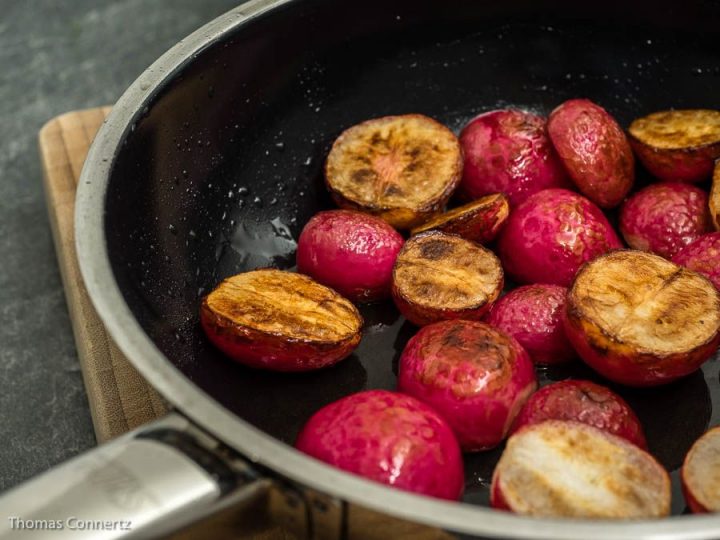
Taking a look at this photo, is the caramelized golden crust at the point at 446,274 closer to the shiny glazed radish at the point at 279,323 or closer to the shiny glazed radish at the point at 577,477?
the shiny glazed radish at the point at 279,323

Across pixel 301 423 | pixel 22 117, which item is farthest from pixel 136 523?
pixel 22 117

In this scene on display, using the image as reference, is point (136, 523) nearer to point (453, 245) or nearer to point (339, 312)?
point (339, 312)

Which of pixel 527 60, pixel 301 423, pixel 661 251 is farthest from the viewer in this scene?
pixel 527 60

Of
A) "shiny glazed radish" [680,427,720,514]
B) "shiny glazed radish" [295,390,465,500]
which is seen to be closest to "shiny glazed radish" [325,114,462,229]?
"shiny glazed radish" [295,390,465,500]

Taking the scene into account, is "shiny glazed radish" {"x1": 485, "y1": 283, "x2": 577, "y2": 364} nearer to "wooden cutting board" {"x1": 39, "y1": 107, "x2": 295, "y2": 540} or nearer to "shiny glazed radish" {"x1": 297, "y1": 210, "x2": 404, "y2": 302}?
"shiny glazed radish" {"x1": 297, "y1": 210, "x2": 404, "y2": 302}

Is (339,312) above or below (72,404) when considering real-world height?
above
